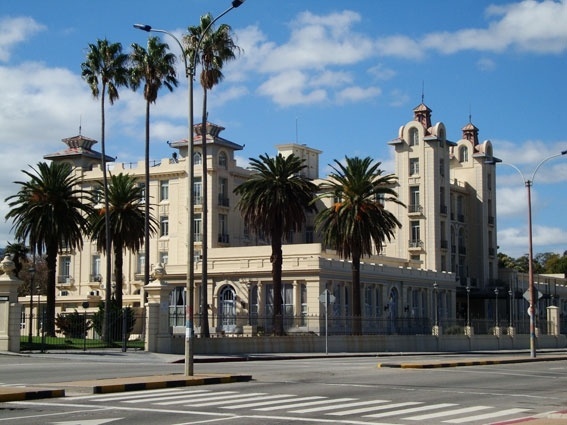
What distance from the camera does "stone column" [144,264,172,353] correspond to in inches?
1603

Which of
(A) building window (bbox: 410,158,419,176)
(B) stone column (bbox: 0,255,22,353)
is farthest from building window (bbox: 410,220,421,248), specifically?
(B) stone column (bbox: 0,255,22,353)

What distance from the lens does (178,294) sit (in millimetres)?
76312

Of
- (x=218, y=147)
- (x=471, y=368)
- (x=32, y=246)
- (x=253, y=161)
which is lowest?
(x=471, y=368)

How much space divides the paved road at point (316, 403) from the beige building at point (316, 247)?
1672 inches

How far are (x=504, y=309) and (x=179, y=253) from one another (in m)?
37.0

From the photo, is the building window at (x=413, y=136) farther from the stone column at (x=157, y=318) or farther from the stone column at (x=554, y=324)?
the stone column at (x=157, y=318)

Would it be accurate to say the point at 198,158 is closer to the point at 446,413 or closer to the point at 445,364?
the point at 445,364

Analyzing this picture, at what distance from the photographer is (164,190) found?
88250 millimetres

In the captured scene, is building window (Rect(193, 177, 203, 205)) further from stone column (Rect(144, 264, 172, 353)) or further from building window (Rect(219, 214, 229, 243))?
stone column (Rect(144, 264, 172, 353))

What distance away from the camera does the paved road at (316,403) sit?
1554 cm

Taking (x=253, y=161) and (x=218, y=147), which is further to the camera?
(x=218, y=147)

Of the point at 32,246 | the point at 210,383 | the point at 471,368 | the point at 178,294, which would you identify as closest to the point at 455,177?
the point at 178,294

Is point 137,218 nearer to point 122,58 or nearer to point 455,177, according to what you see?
point 122,58

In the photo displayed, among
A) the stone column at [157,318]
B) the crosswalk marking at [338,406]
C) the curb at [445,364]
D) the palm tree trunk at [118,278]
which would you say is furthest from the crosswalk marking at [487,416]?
the palm tree trunk at [118,278]
